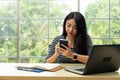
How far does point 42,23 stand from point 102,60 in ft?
8.73

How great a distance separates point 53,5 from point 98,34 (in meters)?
0.98

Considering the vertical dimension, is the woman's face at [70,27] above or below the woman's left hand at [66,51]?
above

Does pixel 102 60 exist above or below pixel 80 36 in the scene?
below

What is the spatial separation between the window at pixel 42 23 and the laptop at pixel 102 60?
244 cm

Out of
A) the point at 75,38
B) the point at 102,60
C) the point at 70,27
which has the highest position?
the point at 70,27

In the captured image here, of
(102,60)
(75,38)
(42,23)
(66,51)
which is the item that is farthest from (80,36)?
(42,23)

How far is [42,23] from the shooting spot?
4258 millimetres

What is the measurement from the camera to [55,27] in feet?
14.0

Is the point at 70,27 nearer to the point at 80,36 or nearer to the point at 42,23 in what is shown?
the point at 80,36

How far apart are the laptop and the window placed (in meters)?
2.44

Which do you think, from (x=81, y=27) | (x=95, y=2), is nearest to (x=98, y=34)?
(x=95, y=2)

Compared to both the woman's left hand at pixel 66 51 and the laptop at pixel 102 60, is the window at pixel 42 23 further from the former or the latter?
the laptop at pixel 102 60

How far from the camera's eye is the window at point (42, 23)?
4203 mm

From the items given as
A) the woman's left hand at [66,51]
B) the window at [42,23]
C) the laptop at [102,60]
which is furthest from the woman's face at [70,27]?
the window at [42,23]
